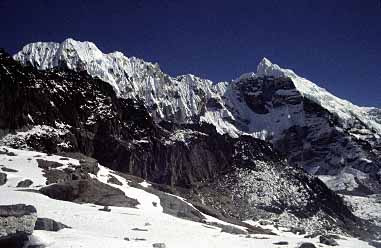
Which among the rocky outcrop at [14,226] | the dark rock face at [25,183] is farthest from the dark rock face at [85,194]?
the rocky outcrop at [14,226]

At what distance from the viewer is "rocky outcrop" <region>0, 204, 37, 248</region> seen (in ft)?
85.5

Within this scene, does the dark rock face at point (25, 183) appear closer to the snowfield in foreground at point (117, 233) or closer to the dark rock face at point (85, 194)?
the dark rock face at point (85, 194)

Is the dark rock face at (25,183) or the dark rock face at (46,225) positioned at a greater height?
the dark rock face at (25,183)

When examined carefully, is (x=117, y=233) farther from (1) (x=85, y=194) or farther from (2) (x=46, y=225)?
(1) (x=85, y=194)

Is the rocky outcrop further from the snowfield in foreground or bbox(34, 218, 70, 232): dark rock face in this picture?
bbox(34, 218, 70, 232): dark rock face

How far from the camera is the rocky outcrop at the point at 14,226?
1027 inches

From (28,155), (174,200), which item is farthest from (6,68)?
(174,200)

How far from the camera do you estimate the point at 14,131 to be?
156000 millimetres

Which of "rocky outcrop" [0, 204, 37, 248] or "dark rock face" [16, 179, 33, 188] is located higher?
"dark rock face" [16, 179, 33, 188]

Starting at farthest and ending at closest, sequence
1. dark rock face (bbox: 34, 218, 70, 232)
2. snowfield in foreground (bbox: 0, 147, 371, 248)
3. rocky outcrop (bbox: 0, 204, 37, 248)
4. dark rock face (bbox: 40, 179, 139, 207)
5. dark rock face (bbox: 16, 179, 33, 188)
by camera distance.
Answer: dark rock face (bbox: 16, 179, 33, 188) → dark rock face (bbox: 40, 179, 139, 207) → dark rock face (bbox: 34, 218, 70, 232) → snowfield in foreground (bbox: 0, 147, 371, 248) → rocky outcrop (bbox: 0, 204, 37, 248)

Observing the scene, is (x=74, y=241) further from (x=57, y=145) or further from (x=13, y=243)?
(x=57, y=145)

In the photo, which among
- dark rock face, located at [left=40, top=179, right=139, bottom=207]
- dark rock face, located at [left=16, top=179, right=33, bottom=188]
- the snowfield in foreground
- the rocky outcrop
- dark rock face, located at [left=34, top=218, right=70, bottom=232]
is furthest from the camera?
dark rock face, located at [left=16, top=179, right=33, bottom=188]

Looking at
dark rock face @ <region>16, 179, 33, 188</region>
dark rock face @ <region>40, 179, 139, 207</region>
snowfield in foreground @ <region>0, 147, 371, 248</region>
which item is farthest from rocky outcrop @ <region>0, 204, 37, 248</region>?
dark rock face @ <region>16, 179, 33, 188</region>

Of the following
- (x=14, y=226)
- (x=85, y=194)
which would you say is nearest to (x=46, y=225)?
(x=14, y=226)
